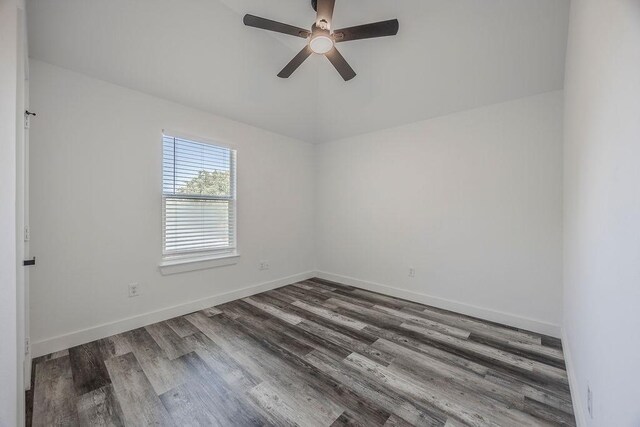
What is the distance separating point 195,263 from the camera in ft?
10.0

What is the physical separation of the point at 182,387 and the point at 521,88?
13.2 ft

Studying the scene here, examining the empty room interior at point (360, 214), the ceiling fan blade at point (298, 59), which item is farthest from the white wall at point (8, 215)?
the ceiling fan blade at point (298, 59)

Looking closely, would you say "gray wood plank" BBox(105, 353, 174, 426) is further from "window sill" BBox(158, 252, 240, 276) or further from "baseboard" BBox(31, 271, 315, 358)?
"window sill" BBox(158, 252, 240, 276)

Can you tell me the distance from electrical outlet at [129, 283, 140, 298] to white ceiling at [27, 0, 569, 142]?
6.66 ft

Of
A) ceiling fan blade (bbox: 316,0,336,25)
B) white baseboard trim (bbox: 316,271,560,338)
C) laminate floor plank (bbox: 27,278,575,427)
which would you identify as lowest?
laminate floor plank (bbox: 27,278,575,427)

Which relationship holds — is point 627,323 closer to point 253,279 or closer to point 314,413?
point 314,413

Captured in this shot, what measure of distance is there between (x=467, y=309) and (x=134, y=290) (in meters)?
3.72

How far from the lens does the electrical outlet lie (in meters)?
2.59

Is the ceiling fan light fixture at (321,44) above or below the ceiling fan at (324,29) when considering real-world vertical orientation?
below

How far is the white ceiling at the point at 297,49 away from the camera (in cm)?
207

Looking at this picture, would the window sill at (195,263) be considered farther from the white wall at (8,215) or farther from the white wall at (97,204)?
the white wall at (8,215)

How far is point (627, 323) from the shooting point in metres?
0.82

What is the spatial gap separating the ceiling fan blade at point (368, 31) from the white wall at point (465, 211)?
66.5 inches

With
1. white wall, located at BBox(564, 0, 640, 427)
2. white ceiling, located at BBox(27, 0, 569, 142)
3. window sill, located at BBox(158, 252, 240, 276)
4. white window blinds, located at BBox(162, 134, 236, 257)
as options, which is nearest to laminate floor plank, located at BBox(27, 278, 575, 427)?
white wall, located at BBox(564, 0, 640, 427)
